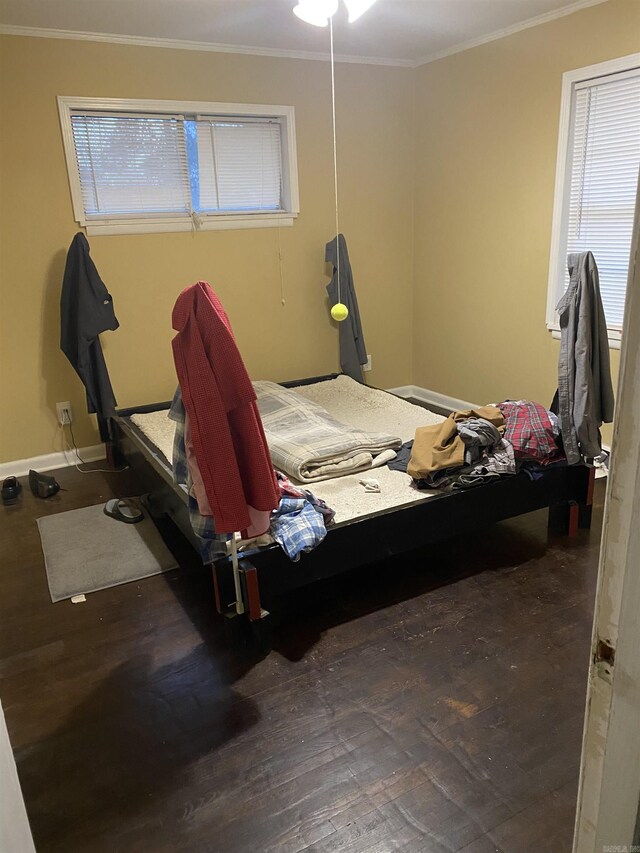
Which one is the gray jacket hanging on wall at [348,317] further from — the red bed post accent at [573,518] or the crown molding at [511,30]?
the red bed post accent at [573,518]

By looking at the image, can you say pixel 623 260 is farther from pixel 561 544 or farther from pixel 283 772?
pixel 283 772

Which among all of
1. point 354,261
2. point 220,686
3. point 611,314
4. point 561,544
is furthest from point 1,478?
point 611,314

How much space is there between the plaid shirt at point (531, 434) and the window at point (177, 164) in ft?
7.80

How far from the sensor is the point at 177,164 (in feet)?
13.3

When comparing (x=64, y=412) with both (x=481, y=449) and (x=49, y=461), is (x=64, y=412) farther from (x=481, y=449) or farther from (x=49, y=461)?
(x=481, y=449)

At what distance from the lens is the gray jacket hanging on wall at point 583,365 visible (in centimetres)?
258

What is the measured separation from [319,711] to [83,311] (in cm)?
269

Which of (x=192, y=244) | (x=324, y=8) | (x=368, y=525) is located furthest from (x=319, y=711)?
(x=192, y=244)

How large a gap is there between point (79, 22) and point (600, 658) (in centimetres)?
399

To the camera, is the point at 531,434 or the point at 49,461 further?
the point at 49,461

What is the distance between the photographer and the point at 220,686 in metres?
2.10

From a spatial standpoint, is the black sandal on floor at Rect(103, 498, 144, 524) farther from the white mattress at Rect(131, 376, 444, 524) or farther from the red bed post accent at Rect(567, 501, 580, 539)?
the red bed post accent at Rect(567, 501, 580, 539)

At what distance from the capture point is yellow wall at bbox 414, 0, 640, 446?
3.63 m

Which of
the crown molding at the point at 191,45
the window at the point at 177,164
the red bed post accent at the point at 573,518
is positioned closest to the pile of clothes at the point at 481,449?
the red bed post accent at the point at 573,518
